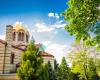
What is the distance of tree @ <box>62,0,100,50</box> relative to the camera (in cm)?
1630

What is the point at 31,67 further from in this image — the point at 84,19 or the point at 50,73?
the point at 50,73

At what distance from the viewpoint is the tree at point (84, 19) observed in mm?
16297

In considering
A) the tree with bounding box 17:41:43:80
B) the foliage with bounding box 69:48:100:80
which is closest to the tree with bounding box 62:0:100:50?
the tree with bounding box 17:41:43:80

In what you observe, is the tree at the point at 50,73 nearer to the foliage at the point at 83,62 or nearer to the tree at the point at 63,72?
the foliage at the point at 83,62

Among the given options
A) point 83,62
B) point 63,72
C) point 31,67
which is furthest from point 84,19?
point 63,72

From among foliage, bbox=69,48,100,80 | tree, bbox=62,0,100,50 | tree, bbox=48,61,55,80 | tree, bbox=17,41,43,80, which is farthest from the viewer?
foliage, bbox=69,48,100,80

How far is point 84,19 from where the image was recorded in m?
16.8

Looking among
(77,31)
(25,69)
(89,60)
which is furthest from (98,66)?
(77,31)

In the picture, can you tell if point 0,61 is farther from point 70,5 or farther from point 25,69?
point 70,5

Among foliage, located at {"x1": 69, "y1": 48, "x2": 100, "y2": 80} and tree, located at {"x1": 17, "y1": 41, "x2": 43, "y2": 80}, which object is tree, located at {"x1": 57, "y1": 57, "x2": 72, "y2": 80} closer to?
foliage, located at {"x1": 69, "y1": 48, "x2": 100, "y2": 80}

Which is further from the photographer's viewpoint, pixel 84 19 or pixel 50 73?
Answer: pixel 50 73

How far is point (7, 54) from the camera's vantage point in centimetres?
3316

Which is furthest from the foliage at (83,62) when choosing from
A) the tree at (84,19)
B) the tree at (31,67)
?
the tree at (84,19)

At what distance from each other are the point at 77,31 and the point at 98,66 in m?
29.8
